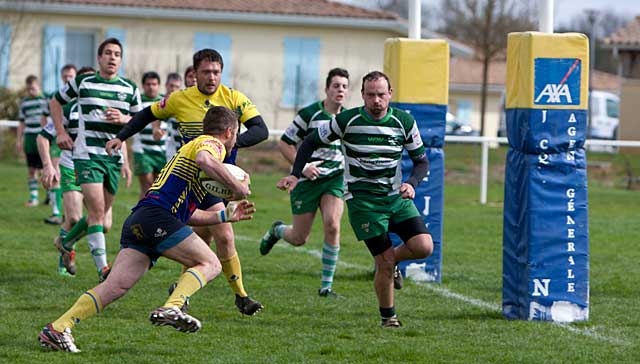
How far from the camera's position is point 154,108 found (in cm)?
937

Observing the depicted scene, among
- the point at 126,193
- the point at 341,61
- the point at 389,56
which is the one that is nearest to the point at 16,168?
the point at 126,193

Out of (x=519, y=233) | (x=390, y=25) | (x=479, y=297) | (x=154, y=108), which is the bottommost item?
(x=479, y=297)

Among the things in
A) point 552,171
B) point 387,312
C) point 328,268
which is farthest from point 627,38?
point 387,312

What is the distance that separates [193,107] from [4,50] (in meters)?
26.3

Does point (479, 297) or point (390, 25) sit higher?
point (390, 25)

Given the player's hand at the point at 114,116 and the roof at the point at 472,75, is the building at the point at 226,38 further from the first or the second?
the player's hand at the point at 114,116

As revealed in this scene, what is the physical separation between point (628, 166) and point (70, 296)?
65.7ft

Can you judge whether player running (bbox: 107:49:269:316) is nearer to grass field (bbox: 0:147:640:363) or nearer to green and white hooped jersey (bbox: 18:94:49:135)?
grass field (bbox: 0:147:640:363)

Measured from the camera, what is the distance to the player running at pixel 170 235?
24.8 feet

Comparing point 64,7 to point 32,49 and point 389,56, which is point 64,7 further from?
point 389,56

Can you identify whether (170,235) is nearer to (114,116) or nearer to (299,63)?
(114,116)

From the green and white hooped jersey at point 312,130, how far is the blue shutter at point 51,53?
23924 mm

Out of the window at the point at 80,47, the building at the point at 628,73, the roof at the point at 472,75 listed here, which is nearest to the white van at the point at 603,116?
the building at the point at 628,73

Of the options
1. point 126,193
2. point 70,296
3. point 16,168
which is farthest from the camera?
point 16,168
